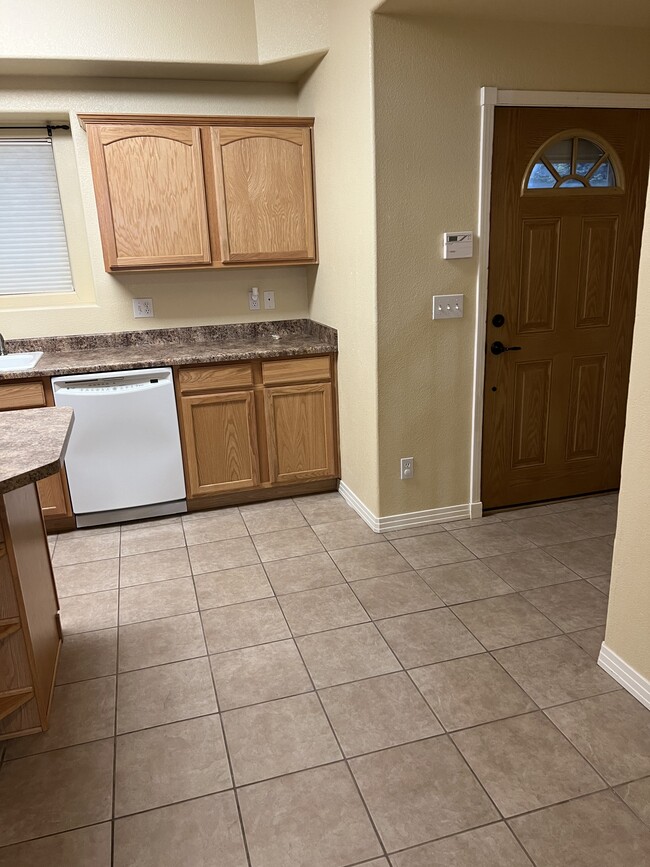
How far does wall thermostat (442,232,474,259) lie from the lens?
2971mm

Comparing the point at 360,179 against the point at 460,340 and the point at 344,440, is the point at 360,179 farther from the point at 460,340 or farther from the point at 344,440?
the point at 344,440

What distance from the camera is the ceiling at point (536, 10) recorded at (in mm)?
2572

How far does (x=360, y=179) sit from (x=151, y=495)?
6.59 ft

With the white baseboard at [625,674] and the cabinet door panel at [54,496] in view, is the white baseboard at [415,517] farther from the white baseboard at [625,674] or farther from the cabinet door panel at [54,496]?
the cabinet door panel at [54,496]

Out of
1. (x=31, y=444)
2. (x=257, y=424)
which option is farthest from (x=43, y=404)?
(x=31, y=444)

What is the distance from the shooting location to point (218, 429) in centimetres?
354

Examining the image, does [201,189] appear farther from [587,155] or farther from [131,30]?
[587,155]

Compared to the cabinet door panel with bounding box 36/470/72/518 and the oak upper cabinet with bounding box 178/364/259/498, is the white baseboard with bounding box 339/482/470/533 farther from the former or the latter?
the cabinet door panel with bounding box 36/470/72/518

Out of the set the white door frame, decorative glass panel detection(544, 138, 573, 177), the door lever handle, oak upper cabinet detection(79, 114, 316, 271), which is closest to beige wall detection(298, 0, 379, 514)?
oak upper cabinet detection(79, 114, 316, 271)

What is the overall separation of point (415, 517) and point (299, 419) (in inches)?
35.1

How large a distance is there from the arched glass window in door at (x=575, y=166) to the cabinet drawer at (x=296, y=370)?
139 cm

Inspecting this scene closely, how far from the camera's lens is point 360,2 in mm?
2711

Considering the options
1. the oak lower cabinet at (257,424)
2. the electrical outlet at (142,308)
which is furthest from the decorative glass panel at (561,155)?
the electrical outlet at (142,308)

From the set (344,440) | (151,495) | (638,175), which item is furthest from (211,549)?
(638,175)
